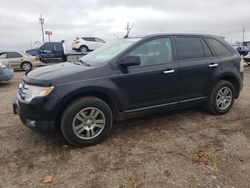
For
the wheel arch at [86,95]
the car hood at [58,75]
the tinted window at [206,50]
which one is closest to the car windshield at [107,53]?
the car hood at [58,75]

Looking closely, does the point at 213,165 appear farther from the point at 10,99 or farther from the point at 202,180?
the point at 10,99

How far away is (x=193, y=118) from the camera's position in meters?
5.19

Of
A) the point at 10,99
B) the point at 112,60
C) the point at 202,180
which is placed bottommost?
the point at 202,180

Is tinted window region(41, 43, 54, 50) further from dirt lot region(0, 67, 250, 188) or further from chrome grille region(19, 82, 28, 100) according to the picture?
chrome grille region(19, 82, 28, 100)

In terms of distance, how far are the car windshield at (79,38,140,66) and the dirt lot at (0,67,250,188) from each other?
1.22m

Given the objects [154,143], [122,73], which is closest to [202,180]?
[154,143]

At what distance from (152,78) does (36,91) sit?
5.94 feet

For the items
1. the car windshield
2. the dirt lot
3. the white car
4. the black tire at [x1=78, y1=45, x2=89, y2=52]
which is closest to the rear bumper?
the dirt lot

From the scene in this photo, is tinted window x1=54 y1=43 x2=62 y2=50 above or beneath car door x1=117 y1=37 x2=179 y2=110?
above

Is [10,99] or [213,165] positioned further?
[10,99]

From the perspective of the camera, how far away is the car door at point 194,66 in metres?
4.75

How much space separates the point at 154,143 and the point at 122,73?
117cm

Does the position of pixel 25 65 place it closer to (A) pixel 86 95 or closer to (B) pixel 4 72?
(B) pixel 4 72

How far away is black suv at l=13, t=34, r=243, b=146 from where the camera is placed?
3.73m
